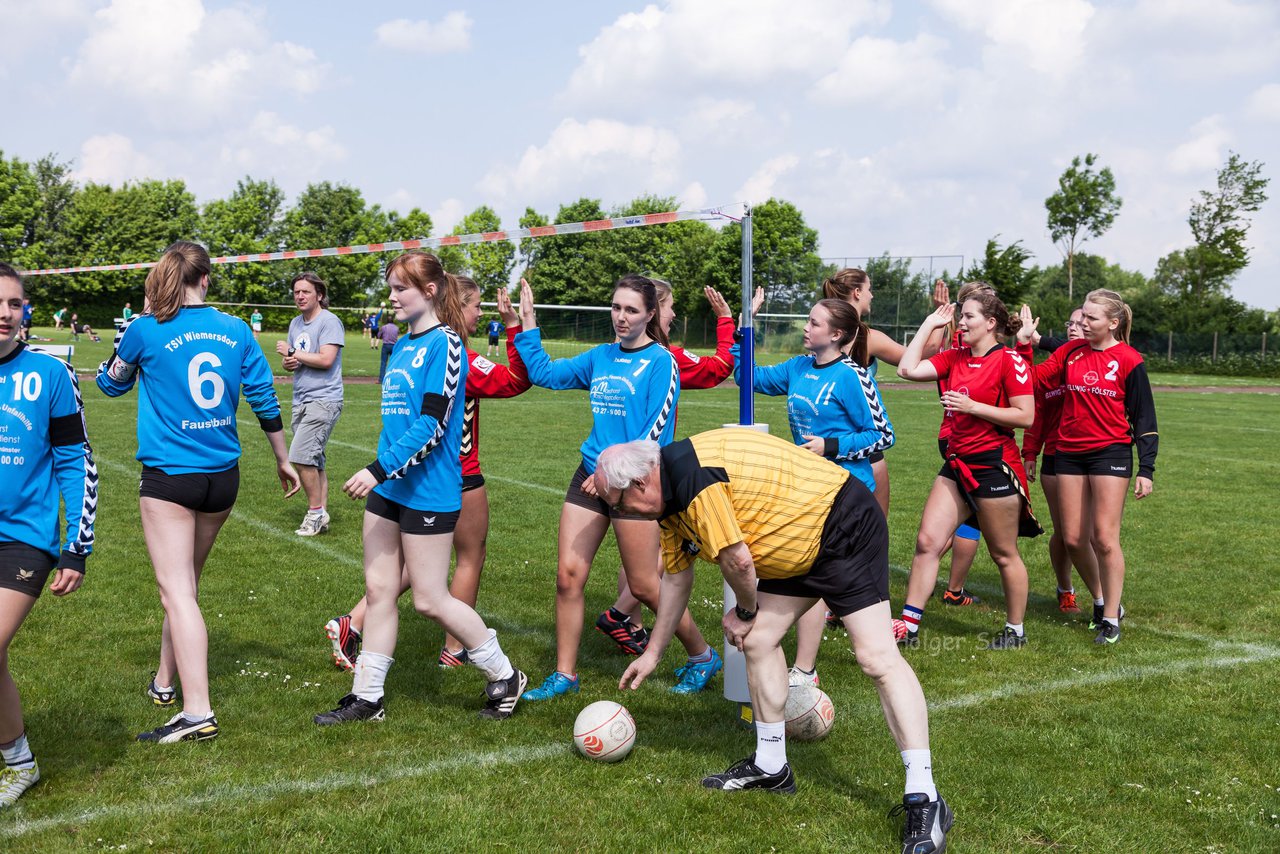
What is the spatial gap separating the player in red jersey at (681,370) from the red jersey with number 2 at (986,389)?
5.50 ft

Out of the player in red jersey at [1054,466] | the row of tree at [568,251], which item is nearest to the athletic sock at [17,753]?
the player in red jersey at [1054,466]

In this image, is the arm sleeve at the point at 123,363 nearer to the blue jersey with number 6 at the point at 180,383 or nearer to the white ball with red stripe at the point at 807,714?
the blue jersey with number 6 at the point at 180,383

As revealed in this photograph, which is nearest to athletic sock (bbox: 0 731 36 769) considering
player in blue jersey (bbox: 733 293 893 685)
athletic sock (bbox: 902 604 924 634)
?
player in blue jersey (bbox: 733 293 893 685)

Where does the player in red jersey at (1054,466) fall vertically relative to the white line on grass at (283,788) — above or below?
above

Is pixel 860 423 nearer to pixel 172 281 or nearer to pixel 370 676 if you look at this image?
pixel 370 676

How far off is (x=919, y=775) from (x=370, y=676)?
2619 mm

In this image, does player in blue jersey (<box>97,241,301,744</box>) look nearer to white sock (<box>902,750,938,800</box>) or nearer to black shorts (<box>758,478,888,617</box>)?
black shorts (<box>758,478,888,617</box>)

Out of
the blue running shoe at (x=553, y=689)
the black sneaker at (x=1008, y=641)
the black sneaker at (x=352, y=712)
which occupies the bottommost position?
the black sneaker at (x=1008, y=641)

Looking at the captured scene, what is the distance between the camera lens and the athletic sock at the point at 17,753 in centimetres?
416

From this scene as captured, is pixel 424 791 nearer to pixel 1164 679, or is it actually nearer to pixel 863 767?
pixel 863 767

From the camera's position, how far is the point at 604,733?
15.2 feet

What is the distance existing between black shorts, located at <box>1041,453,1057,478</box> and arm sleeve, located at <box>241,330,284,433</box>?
495cm

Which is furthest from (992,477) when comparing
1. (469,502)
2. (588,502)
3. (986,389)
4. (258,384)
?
(258,384)

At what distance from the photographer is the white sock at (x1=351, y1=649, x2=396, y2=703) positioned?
5082 millimetres
